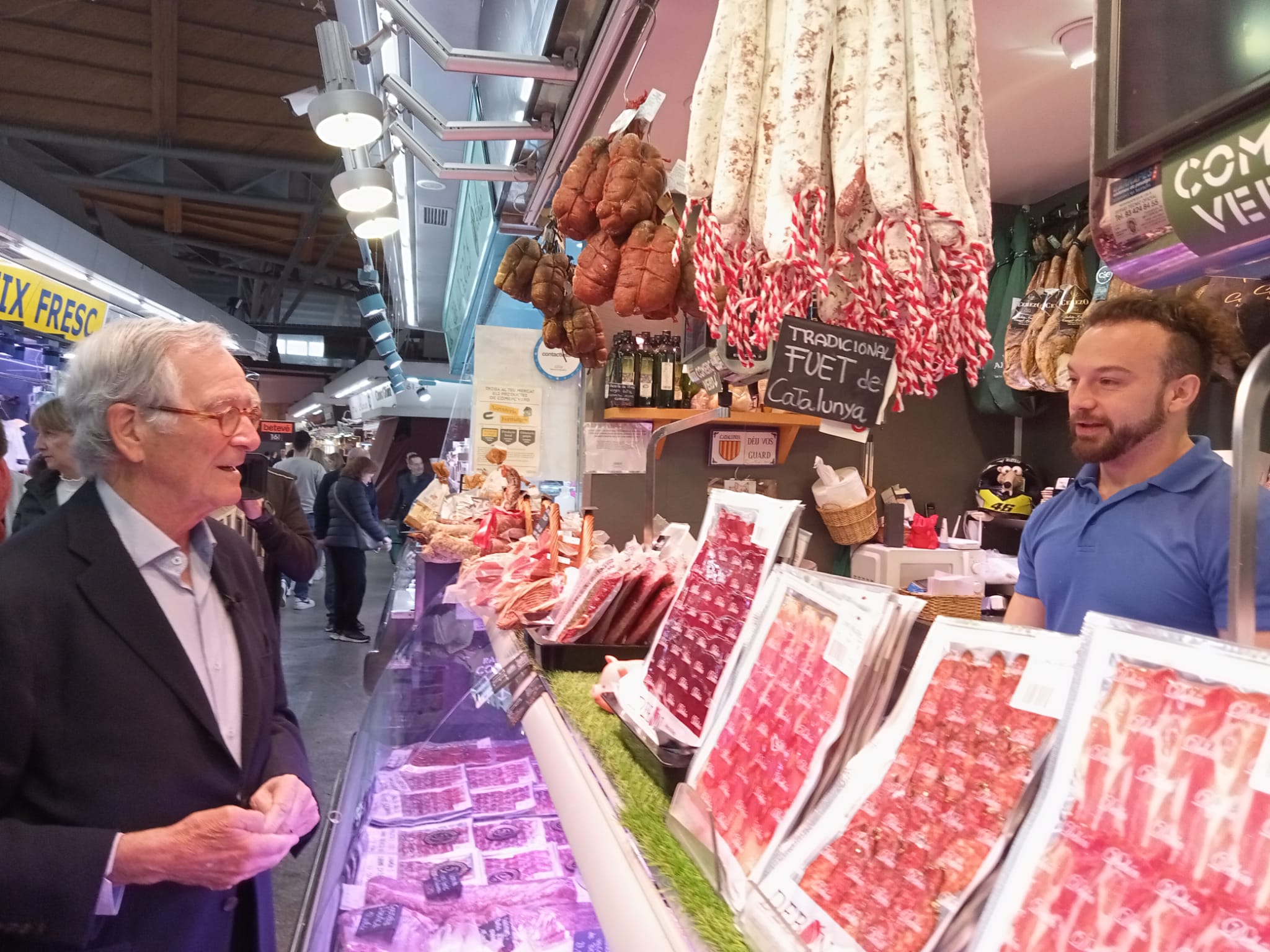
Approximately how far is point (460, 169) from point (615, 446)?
173cm

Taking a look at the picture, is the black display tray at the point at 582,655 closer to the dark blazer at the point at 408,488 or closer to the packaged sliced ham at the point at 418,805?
the packaged sliced ham at the point at 418,805

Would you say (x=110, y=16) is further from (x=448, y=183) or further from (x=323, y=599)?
(x=323, y=599)

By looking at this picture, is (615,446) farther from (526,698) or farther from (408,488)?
(408,488)

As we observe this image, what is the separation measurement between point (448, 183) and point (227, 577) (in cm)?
678

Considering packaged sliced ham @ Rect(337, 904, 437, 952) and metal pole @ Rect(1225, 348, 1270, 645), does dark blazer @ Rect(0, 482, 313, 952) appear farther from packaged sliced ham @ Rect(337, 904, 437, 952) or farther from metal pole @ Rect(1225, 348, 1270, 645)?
metal pole @ Rect(1225, 348, 1270, 645)

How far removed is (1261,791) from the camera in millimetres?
556

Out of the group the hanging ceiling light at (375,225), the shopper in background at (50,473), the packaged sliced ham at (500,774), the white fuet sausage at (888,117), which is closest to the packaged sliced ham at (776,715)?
A: the white fuet sausage at (888,117)

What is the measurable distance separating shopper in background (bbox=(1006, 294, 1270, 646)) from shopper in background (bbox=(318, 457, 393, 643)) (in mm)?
7024

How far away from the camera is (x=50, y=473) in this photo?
2.76 meters

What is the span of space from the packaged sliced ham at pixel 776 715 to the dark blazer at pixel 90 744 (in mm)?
897

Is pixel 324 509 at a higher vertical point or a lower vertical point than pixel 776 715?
lower

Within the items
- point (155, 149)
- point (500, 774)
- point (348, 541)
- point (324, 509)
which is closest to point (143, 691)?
point (500, 774)

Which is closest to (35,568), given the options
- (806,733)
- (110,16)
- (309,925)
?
(309,925)

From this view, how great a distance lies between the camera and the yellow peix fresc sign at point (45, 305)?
23.1 feet
